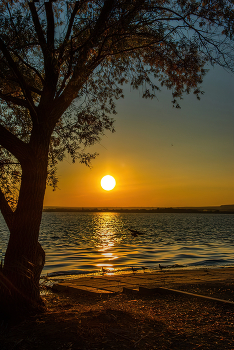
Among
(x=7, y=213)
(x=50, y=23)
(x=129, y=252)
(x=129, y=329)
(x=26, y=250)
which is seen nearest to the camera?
(x=129, y=329)

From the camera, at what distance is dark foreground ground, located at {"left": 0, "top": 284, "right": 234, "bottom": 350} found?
15.9ft

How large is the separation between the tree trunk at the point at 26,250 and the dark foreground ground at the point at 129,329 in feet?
2.03

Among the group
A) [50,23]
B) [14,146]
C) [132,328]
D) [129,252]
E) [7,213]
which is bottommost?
[129,252]

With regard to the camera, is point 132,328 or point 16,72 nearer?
point 132,328

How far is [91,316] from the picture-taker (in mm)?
6027

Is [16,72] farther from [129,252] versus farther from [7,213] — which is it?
[129,252]

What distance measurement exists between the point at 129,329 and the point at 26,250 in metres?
2.84

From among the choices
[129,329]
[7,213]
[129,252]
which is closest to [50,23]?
[7,213]

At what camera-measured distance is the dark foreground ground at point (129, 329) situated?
4.84 meters

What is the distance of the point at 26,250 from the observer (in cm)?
677

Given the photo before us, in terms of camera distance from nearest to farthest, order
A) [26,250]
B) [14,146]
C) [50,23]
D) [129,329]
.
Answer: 1. [129,329]
2. [26,250]
3. [14,146]
4. [50,23]

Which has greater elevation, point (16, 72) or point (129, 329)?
point (16, 72)

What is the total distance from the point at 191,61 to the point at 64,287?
8.77 metres

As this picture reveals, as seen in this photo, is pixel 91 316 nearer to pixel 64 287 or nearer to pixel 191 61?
pixel 64 287
